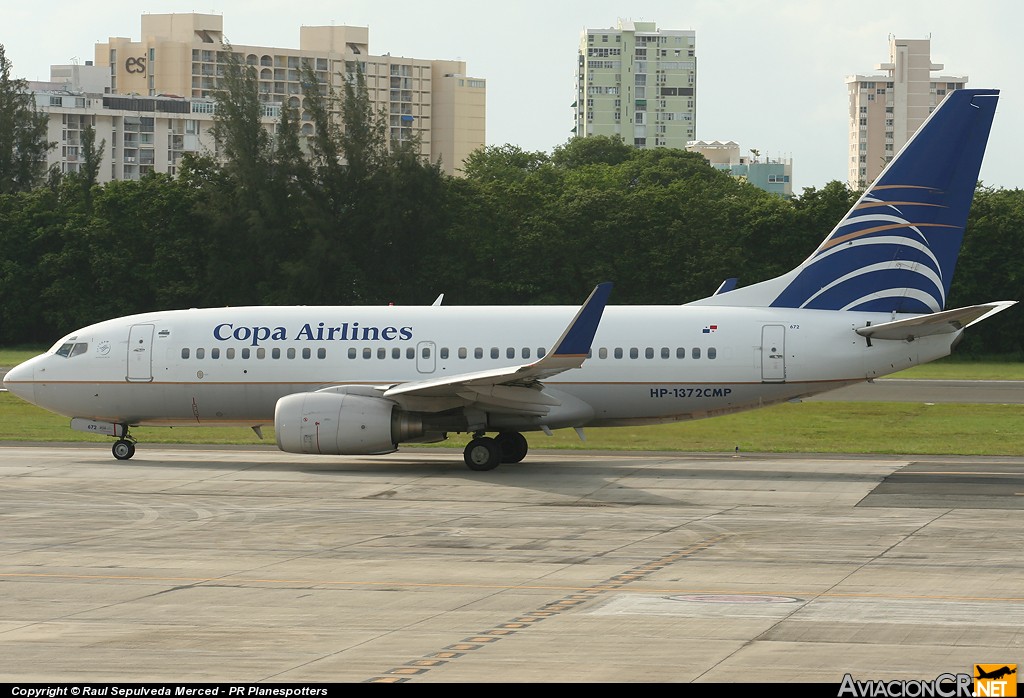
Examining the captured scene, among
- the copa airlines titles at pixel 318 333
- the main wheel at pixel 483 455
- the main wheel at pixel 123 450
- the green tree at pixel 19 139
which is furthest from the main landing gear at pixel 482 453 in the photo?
the green tree at pixel 19 139

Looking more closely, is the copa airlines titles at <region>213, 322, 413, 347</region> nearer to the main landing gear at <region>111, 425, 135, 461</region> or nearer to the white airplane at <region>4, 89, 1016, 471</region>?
the white airplane at <region>4, 89, 1016, 471</region>

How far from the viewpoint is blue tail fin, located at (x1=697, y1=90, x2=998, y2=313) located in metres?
32.4

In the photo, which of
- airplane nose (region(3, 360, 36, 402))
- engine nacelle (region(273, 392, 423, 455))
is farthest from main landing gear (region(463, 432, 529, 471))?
airplane nose (region(3, 360, 36, 402))

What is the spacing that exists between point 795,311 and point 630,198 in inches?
2028

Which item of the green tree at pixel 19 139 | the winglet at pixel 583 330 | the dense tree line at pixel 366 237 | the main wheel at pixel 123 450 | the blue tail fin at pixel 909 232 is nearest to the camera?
the winglet at pixel 583 330

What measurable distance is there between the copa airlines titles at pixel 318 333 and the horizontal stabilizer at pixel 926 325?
36.0 feet

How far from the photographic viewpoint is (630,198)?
84.1 metres

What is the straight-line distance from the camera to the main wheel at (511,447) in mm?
34281

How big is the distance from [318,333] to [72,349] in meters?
6.43

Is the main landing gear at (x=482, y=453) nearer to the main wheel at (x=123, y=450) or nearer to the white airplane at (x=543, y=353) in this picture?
the white airplane at (x=543, y=353)

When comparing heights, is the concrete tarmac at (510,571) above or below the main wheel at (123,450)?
below

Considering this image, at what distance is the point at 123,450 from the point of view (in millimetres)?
35125

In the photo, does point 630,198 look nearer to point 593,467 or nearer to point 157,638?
point 593,467

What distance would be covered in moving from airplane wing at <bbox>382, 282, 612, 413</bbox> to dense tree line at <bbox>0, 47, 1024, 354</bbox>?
152 ft
